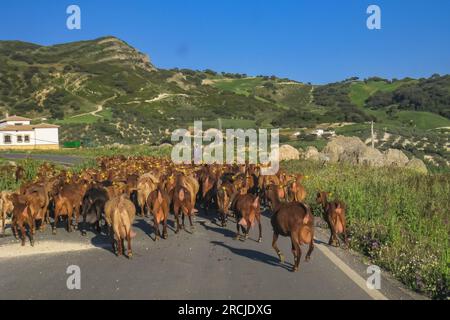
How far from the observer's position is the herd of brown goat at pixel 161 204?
8.29 m

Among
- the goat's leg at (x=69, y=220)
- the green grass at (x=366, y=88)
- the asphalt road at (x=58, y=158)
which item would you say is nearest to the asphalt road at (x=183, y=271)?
the goat's leg at (x=69, y=220)

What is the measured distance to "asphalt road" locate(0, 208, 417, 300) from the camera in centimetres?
671

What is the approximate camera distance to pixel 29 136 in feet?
198

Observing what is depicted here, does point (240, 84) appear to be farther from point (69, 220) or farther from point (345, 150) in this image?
point (69, 220)

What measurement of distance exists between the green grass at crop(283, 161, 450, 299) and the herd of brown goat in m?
0.79

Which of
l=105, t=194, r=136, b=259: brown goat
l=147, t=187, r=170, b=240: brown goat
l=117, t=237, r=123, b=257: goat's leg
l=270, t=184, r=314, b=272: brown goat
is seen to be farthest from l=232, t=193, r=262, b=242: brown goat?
l=117, t=237, r=123, b=257: goat's leg

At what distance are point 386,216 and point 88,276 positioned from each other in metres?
6.48

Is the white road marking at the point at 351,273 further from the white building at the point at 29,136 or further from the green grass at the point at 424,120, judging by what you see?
the green grass at the point at 424,120

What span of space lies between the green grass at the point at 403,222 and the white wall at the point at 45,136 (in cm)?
4812

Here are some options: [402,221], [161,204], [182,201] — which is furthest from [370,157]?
[161,204]
